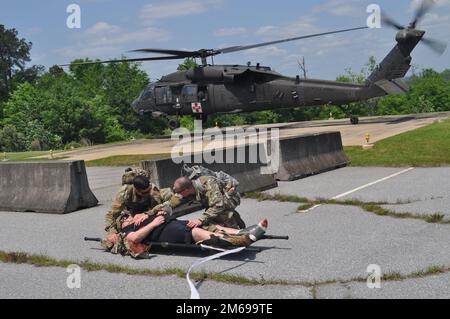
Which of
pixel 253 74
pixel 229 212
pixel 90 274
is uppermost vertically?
pixel 253 74

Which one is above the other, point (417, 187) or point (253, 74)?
point (253, 74)

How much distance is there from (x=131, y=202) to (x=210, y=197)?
50.0 inches

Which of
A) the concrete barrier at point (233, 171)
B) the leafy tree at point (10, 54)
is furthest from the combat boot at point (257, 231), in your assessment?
the leafy tree at point (10, 54)

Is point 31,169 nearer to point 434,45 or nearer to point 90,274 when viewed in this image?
point 90,274

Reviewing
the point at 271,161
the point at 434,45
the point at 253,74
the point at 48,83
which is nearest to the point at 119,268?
the point at 271,161

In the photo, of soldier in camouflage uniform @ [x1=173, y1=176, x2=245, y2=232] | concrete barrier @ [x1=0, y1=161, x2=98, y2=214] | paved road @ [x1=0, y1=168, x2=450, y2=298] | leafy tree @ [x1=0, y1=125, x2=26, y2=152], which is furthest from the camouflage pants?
leafy tree @ [x1=0, y1=125, x2=26, y2=152]

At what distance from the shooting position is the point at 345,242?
802 cm

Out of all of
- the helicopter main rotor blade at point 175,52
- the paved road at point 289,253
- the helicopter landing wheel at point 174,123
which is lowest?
the paved road at point 289,253

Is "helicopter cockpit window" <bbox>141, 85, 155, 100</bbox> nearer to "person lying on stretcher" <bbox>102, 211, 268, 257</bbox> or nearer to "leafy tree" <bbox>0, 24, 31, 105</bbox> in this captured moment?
"person lying on stretcher" <bbox>102, 211, 268, 257</bbox>

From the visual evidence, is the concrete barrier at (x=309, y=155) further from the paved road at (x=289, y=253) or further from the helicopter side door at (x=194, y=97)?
the helicopter side door at (x=194, y=97)

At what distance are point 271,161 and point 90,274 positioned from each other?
28.6 ft

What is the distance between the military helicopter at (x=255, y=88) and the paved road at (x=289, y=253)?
17357 mm

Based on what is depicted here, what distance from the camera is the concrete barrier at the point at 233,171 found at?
11133 mm
